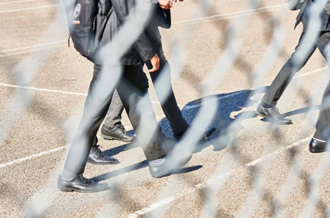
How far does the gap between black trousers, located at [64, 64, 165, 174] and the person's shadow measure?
1.66 feet

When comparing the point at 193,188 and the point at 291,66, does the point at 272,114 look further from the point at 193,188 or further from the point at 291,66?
the point at 193,188

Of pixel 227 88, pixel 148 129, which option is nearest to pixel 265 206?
pixel 148 129

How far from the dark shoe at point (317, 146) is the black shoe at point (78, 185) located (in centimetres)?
213

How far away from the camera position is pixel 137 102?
388cm

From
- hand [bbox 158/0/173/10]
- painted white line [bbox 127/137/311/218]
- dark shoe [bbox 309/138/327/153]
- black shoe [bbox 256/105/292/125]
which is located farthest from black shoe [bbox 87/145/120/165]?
dark shoe [bbox 309/138/327/153]

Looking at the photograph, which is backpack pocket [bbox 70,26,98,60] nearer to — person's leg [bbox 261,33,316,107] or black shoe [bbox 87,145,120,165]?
black shoe [bbox 87,145,120,165]

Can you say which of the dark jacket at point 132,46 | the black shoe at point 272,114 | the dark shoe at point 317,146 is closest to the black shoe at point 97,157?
the dark jacket at point 132,46

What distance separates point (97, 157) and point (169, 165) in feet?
2.36

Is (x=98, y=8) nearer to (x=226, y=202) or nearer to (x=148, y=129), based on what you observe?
(x=148, y=129)

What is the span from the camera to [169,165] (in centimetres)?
420

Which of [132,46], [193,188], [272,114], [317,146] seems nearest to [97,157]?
[193,188]

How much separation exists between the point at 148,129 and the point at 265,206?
3.75 feet

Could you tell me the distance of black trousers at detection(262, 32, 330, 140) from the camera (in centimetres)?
459

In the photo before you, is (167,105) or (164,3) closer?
(164,3)
